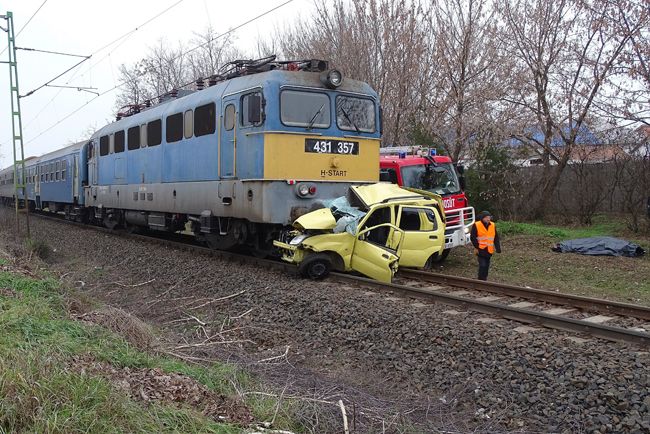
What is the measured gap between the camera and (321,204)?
10.8 metres

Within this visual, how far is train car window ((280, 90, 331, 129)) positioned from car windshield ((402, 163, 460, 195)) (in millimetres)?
4107

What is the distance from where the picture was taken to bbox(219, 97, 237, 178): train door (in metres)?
11.2

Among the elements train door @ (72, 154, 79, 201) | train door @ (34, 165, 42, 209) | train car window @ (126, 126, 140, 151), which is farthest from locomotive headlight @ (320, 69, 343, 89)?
train door @ (34, 165, 42, 209)

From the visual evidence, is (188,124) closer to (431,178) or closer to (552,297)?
(431,178)

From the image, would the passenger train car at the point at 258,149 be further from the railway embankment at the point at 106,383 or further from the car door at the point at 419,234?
the railway embankment at the point at 106,383

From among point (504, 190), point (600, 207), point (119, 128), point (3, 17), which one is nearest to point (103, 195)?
point (119, 128)

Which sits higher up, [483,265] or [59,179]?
[59,179]

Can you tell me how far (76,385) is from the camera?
3.65 m

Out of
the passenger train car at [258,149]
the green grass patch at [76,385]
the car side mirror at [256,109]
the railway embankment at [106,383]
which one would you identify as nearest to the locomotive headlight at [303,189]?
the passenger train car at [258,149]

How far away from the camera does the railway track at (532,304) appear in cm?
646

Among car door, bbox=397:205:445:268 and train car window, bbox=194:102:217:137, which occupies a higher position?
train car window, bbox=194:102:217:137

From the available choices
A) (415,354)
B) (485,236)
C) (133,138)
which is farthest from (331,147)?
(133,138)

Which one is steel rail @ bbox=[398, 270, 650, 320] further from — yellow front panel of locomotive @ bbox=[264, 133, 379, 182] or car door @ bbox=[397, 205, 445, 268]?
yellow front panel of locomotive @ bbox=[264, 133, 379, 182]

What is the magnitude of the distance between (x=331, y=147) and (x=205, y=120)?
302cm
